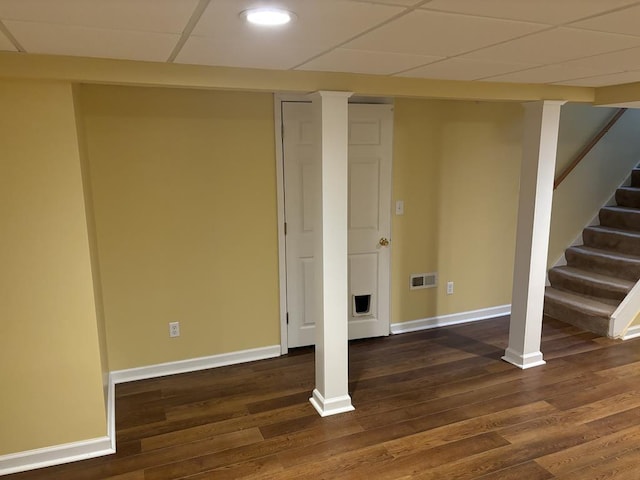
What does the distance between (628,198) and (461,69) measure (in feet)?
12.3

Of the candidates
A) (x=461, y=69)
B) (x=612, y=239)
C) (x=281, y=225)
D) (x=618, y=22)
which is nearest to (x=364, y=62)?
(x=461, y=69)

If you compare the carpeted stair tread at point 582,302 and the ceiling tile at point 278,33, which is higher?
the ceiling tile at point 278,33

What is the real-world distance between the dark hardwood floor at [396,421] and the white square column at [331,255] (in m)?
0.20

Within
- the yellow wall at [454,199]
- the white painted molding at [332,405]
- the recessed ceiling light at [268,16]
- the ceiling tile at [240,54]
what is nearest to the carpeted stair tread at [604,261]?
the yellow wall at [454,199]

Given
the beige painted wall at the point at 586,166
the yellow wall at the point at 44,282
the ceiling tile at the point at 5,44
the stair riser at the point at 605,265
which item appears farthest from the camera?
the beige painted wall at the point at 586,166

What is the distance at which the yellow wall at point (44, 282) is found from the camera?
2.31 meters

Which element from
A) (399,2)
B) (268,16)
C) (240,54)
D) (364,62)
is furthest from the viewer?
(364,62)

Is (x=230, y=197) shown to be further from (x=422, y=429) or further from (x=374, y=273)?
(x=422, y=429)

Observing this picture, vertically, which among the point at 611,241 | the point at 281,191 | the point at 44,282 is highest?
the point at 281,191

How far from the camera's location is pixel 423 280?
4426 millimetres

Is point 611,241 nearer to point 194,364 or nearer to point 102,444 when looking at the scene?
point 194,364

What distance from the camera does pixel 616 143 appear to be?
524cm

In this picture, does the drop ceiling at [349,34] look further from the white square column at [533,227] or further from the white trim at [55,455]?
the white trim at [55,455]

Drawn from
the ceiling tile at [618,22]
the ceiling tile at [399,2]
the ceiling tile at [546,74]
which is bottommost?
the ceiling tile at [399,2]
